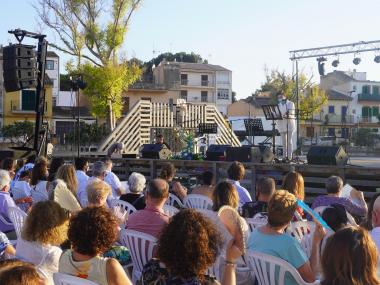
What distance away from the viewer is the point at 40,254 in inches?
151

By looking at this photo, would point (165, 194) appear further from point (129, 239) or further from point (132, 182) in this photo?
point (132, 182)

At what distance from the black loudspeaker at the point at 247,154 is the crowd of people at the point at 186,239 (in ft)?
22.3

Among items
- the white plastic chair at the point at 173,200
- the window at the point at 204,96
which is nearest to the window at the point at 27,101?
the window at the point at 204,96

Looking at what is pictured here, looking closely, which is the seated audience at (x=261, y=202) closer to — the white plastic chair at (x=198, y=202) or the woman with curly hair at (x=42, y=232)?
the white plastic chair at (x=198, y=202)

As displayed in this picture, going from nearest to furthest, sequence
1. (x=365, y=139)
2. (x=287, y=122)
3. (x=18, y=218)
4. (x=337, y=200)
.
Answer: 1. (x=18, y=218)
2. (x=337, y=200)
3. (x=287, y=122)
4. (x=365, y=139)

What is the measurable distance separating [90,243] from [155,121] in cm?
1795

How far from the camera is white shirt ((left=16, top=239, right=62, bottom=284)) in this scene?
3758 millimetres

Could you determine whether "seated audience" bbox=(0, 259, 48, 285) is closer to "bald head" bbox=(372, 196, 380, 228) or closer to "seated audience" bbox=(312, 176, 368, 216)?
"bald head" bbox=(372, 196, 380, 228)

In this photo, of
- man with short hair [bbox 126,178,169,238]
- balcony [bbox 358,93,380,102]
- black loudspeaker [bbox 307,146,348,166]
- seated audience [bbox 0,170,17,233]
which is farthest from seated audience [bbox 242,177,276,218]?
balcony [bbox 358,93,380,102]

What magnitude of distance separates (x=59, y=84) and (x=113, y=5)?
74.0ft

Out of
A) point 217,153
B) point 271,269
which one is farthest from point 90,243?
point 217,153

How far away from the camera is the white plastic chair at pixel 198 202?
6.45m

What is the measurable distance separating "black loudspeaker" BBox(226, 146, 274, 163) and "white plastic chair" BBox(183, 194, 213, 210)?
6.85 m

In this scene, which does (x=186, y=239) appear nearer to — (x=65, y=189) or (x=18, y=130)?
(x=65, y=189)
